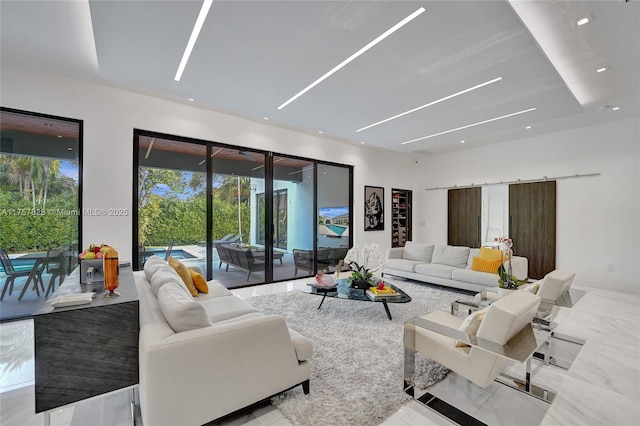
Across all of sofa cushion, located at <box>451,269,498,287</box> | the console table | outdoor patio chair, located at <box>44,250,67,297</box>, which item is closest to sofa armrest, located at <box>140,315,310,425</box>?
the console table

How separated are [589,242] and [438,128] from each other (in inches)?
151

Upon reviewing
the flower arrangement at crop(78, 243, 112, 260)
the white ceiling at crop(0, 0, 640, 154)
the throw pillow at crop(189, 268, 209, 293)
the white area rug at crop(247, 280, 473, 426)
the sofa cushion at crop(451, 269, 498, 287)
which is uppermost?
the white ceiling at crop(0, 0, 640, 154)

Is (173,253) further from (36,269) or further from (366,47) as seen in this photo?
(366,47)

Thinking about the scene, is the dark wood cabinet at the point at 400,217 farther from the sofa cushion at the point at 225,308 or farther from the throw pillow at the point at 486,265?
the sofa cushion at the point at 225,308

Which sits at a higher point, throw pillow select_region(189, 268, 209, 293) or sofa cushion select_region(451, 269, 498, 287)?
throw pillow select_region(189, 268, 209, 293)

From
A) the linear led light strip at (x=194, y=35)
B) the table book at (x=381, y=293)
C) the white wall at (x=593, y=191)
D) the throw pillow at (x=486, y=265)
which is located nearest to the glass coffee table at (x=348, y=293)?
the table book at (x=381, y=293)

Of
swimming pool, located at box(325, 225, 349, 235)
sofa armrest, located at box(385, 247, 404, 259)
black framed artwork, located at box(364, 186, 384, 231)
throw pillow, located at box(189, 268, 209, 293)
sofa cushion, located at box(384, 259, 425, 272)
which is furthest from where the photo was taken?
black framed artwork, located at box(364, 186, 384, 231)

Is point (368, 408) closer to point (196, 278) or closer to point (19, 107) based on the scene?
point (196, 278)

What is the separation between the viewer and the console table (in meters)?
1.54

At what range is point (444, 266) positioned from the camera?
17.6 feet

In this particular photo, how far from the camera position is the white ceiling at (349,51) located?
92.3 inches

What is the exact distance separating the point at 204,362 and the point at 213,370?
0.27 ft

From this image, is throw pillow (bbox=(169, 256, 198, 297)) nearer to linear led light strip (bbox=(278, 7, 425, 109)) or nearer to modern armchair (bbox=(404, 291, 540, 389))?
modern armchair (bbox=(404, 291, 540, 389))

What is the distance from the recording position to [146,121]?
14.3 feet
